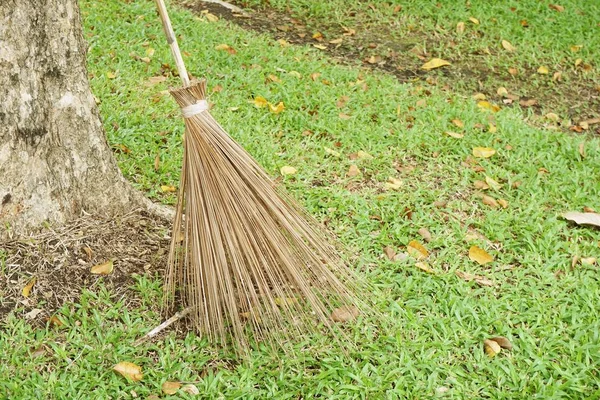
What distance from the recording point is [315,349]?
7.48 ft

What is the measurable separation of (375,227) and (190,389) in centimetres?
122

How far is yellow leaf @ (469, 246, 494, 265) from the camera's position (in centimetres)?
279

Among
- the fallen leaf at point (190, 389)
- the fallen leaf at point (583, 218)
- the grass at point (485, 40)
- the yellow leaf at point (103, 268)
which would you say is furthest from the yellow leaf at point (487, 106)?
the fallen leaf at point (190, 389)

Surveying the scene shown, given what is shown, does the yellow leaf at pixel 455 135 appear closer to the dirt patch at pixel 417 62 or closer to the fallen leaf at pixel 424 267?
the dirt patch at pixel 417 62

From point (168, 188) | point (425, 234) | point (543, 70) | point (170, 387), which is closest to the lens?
point (170, 387)

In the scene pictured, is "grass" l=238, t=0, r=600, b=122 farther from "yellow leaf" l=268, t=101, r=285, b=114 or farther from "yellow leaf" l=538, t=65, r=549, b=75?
"yellow leaf" l=268, t=101, r=285, b=114

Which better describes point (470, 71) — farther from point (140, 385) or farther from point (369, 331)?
point (140, 385)

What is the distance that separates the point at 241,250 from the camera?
2.15 meters

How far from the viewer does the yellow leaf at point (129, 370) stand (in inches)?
83.7

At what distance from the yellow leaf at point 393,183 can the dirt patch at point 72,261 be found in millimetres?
1179

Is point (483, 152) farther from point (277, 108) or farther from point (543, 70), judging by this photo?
point (543, 70)

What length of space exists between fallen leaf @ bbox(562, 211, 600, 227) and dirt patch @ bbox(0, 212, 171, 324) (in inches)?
75.0

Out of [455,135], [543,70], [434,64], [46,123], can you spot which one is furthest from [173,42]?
[543,70]

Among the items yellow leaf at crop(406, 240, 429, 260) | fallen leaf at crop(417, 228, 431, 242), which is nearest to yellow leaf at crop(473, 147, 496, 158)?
fallen leaf at crop(417, 228, 431, 242)
